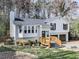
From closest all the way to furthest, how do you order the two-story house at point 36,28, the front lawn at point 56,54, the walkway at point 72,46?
the front lawn at point 56,54 < the walkway at point 72,46 < the two-story house at point 36,28

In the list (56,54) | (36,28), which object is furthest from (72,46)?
(36,28)

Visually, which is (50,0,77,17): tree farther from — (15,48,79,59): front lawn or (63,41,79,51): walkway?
(15,48,79,59): front lawn

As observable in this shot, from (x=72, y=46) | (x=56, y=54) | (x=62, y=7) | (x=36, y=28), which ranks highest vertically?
(x=62, y=7)

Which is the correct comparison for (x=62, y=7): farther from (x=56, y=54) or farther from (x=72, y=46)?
(x=56, y=54)

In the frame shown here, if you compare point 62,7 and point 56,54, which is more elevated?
point 62,7

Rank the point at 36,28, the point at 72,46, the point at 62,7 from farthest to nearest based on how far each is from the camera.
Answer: the point at 62,7 → the point at 36,28 → the point at 72,46

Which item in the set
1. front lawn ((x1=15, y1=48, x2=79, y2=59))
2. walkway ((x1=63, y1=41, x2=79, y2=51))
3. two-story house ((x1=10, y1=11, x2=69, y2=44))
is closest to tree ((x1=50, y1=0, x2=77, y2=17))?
two-story house ((x1=10, y1=11, x2=69, y2=44))

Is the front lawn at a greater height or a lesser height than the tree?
A: lesser

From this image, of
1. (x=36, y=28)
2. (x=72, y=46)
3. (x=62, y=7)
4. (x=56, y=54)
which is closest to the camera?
(x=56, y=54)

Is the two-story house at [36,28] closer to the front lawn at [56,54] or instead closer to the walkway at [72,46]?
the walkway at [72,46]

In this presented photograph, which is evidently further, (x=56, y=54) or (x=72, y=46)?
(x=72, y=46)

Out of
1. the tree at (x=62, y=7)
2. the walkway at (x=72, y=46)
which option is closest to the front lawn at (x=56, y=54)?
the walkway at (x=72, y=46)

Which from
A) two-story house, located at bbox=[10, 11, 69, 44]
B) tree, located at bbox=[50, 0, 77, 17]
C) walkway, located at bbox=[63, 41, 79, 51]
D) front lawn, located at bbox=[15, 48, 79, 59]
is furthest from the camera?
tree, located at bbox=[50, 0, 77, 17]

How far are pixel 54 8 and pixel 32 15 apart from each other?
17.0ft
